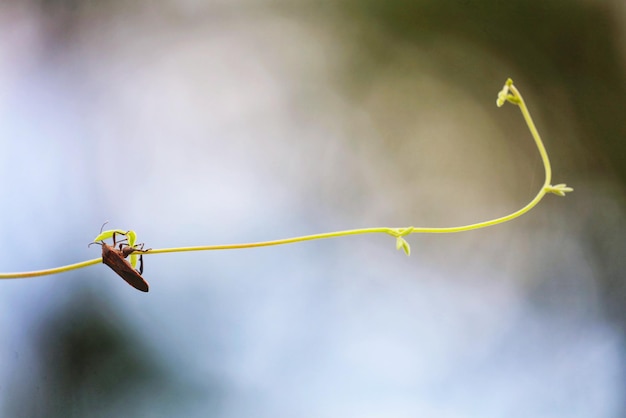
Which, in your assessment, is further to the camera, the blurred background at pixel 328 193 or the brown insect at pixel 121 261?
the blurred background at pixel 328 193

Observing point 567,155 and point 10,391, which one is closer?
point 10,391

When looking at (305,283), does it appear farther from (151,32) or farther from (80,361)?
(151,32)

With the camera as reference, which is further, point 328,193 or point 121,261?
point 328,193

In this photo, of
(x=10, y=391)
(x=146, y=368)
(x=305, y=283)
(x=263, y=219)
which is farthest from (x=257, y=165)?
(x=10, y=391)

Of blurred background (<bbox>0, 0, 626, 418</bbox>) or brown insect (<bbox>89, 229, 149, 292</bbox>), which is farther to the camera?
blurred background (<bbox>0, 0, 626, 418</bbox>)

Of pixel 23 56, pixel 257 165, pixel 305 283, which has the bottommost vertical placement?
pixel 305 283

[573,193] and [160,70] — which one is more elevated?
[160,70]
